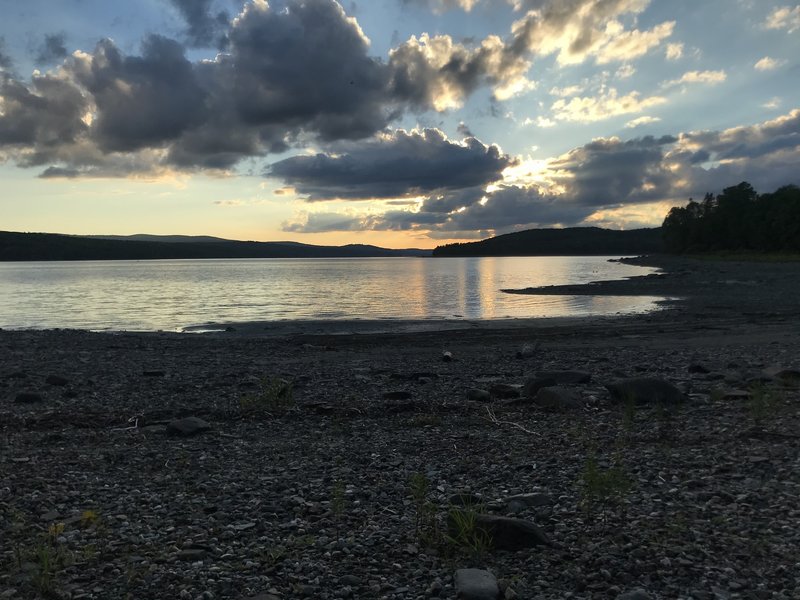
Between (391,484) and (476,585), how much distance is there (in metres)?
3.35

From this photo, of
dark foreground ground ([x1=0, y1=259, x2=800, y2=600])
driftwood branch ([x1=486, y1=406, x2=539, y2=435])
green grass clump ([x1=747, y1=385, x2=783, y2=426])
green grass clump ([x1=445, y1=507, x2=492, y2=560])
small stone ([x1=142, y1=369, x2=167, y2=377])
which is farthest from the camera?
small stone ([x1=142, y1=369, x2=167, y2=377])

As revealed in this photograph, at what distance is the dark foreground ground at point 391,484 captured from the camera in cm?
576

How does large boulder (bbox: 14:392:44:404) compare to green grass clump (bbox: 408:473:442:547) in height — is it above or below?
below

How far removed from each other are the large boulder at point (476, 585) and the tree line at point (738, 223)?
5033 inches

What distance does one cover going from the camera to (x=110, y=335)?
1264 inches

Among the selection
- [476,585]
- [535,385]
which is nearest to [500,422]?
[535,385]

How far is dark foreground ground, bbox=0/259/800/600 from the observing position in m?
5.76

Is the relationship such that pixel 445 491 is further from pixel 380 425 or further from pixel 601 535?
pixel 380 425

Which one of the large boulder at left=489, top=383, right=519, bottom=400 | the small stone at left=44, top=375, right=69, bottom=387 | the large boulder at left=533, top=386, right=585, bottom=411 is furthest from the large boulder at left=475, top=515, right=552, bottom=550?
the small stone at left=44, top=375, right=69, bottom=387

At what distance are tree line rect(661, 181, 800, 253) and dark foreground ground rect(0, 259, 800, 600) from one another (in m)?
113

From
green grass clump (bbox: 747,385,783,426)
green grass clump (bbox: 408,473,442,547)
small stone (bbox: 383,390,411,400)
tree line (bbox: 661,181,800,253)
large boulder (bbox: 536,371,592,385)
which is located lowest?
small stone (bbox: 383,390,411,400)

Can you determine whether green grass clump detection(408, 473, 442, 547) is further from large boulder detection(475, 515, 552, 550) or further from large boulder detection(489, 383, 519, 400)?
large boulder detection(489, 383, 519, 400)

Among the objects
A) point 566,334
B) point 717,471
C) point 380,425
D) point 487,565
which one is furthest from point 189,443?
point 566,334

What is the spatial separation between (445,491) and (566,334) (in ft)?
75.4
